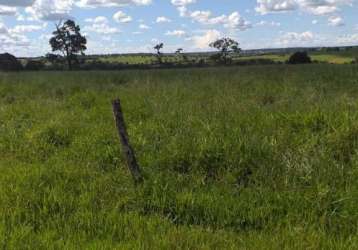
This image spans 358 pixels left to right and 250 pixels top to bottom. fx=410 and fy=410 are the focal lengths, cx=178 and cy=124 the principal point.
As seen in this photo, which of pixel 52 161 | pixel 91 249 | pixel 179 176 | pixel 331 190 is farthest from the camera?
pixel 52 161

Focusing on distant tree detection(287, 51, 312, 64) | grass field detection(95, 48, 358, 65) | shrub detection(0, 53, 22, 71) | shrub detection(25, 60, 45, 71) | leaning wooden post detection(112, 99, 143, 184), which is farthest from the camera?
shrub detection(25, 60, 45, 71)

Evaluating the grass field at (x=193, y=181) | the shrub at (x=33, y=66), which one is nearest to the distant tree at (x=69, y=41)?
the shrub at (x=33, y=66)

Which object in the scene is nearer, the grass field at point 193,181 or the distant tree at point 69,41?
the grass field at point 193,181

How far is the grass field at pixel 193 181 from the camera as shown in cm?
384

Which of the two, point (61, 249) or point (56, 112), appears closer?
point (61, 249)

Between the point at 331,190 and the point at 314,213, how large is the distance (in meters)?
0.45

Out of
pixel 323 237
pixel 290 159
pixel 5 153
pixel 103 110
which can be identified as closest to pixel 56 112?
pixel 103 110

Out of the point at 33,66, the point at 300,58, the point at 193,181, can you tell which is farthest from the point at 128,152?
the point at 33,66

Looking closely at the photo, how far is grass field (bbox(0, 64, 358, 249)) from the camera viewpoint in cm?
384

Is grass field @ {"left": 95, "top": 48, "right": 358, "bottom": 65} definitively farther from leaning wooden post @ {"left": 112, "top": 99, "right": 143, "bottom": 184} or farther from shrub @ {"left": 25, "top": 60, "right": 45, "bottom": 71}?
leaning wooden post @ {"left": 112, "top": 99, "right": 143, "bottom": 184}

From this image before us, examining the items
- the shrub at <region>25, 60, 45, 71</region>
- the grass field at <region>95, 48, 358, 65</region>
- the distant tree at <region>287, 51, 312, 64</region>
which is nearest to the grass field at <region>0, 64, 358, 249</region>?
the grass field at <region>95, 48, 358, 65</region>

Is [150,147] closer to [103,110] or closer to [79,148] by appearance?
[79,148]

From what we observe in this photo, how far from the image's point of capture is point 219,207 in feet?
14.3

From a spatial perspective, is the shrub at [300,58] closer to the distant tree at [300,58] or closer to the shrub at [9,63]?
the distant tree at [300,58]
